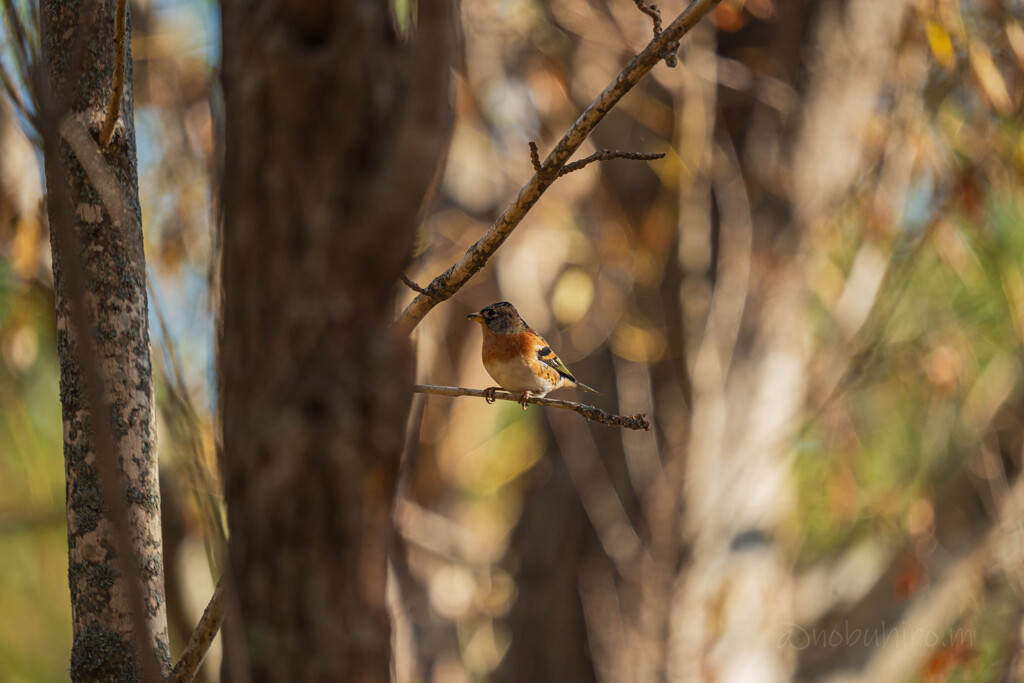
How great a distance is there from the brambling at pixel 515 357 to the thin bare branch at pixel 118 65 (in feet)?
8.99

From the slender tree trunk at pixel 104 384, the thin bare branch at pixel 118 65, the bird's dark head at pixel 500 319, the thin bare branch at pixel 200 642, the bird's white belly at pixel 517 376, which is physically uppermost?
the bird's dark head at pixel 500 319

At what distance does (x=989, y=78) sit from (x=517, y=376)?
386 centimetres

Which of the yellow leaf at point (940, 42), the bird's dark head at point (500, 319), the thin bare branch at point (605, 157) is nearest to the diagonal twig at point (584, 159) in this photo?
the thin bare branch at point (605, 157)

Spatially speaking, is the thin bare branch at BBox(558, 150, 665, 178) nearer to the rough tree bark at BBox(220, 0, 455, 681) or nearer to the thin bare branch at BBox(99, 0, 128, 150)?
the rough tree bark at BBox(220, 0, 455, 681)

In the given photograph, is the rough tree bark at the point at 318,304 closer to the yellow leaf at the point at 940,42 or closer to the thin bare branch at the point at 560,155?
the thin bare branch at the point at 560,155

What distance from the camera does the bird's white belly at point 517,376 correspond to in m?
4.63

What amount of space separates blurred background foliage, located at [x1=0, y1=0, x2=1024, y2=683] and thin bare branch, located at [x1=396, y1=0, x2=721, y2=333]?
3.95 metres

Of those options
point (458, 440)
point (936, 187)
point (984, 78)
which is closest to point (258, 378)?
point (984, 78)

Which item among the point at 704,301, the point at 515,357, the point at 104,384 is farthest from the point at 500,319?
the point at 104,384

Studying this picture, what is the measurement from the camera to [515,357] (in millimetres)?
4664

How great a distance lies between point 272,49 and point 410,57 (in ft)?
0.91

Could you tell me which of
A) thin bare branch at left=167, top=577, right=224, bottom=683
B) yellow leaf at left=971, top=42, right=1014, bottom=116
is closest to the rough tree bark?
thin bare branch at left=167, top=577, right=224, bottom=683

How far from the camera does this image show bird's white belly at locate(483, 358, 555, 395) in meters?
4.63

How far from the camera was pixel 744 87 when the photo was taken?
23.9 ft
